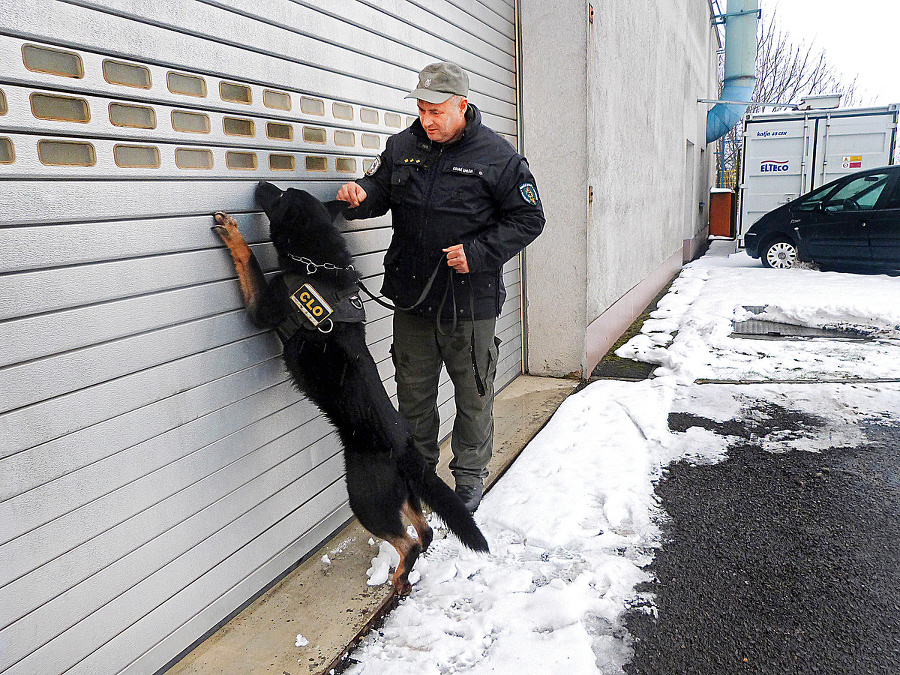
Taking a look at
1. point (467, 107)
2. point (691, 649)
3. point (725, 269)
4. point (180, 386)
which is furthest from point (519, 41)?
Answer: point (725, 269)

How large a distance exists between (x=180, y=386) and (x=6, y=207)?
2.63ft

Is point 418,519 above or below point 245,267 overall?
below

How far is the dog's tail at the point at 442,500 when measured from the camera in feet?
8.29

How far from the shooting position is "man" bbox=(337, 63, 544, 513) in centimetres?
284

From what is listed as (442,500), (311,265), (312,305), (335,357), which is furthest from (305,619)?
(311,265)

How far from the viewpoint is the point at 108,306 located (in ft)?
6.46

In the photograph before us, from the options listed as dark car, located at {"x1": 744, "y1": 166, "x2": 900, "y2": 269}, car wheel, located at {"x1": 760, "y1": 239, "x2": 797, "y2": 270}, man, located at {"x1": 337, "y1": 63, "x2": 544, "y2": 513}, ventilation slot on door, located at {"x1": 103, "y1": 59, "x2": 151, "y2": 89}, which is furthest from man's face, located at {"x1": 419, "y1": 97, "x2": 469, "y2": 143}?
car wheel, located at {"x1": 760, "y1": 239, "x2": 797, "y2": 270}

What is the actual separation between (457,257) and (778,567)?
6.38 ft

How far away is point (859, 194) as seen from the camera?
33.2 ft

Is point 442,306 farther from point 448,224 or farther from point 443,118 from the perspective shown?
point 443,118

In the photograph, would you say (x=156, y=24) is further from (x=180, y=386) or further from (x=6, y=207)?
(x=180, y=386)

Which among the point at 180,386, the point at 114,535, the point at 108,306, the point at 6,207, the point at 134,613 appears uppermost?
the point at 6,207

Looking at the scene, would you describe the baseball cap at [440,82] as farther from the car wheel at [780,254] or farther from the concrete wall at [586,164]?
the car wheel at [780,254]

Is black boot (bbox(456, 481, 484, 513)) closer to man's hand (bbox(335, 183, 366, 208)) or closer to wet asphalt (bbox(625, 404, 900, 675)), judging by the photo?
wet asphalt (bbox(625, 404, 900, 675))
